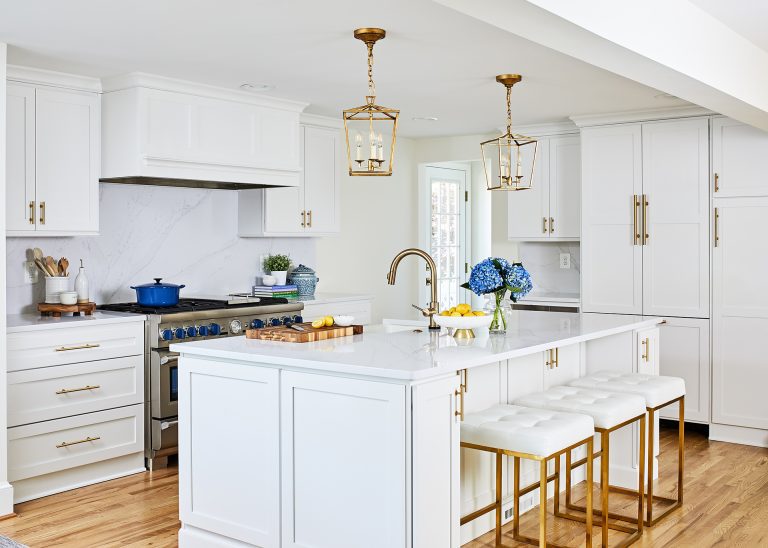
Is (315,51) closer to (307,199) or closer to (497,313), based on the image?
(497,313)

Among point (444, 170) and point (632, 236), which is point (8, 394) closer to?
point (632, 236)

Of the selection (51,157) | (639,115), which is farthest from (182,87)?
(639,115)

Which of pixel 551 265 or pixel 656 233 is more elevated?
pixel 656 233

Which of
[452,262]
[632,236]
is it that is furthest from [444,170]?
[632,236]

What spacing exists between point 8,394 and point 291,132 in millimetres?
2448

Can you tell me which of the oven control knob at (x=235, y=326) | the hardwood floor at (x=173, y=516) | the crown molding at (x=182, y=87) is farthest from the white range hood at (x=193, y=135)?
the hardwood floor at (x=173, y=516)

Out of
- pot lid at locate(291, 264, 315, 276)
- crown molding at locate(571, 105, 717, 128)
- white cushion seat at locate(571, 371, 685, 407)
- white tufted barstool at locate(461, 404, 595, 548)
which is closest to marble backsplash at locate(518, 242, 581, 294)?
crown molding at locate(571, 105, 717, 128)

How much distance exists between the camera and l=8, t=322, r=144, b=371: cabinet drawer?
413 cm

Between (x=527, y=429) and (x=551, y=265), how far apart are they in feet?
12.6

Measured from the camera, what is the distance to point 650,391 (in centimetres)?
385

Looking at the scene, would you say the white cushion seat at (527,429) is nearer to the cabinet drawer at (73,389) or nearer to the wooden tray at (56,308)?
the cabinet drawer at (73,389)

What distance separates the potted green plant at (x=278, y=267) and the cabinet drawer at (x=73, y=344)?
1.55 m

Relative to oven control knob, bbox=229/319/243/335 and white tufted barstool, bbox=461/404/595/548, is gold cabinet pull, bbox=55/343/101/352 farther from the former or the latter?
white tufted barstool, bbox=461/404/595/548

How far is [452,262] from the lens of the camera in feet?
26.1
